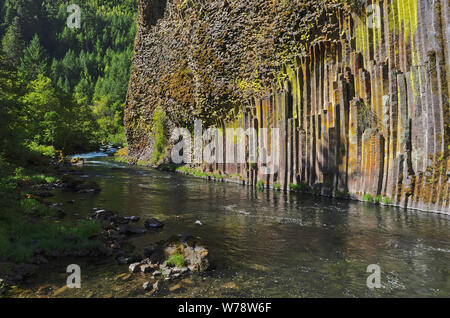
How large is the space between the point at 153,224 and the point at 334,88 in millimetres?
12631

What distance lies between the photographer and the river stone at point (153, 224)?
11.8 metres

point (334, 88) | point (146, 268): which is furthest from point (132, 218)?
point (334, 88)

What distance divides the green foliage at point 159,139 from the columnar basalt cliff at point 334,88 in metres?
4.04

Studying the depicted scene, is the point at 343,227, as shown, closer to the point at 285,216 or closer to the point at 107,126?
the point at 285,216

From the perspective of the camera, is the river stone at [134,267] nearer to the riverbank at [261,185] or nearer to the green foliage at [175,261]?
the green foliage at [175,261]

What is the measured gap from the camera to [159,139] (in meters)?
38.9

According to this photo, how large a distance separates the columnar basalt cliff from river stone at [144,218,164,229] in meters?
10.2

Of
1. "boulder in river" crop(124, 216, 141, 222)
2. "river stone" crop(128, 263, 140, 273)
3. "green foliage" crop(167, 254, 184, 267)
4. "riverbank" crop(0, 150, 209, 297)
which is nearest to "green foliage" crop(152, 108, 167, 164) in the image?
"boulder in river" crop(124, 216, 141, 222)

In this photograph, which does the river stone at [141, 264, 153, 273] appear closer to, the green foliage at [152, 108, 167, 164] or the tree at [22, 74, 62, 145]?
the green foliage at [152, 108, 167, 164]

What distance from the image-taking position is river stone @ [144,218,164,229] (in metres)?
11.8

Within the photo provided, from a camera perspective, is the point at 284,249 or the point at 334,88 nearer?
the point at 284,249

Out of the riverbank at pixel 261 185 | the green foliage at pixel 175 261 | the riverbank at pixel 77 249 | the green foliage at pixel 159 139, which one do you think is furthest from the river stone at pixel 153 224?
the green foliage at pixel 159 139

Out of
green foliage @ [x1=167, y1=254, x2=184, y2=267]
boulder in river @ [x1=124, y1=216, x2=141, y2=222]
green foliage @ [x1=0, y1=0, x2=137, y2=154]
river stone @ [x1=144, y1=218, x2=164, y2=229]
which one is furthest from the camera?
green foliage @ [x1=0, y1=0, x2=137, y2=154]

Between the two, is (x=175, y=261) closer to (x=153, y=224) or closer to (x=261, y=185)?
(x=153, y=224)
